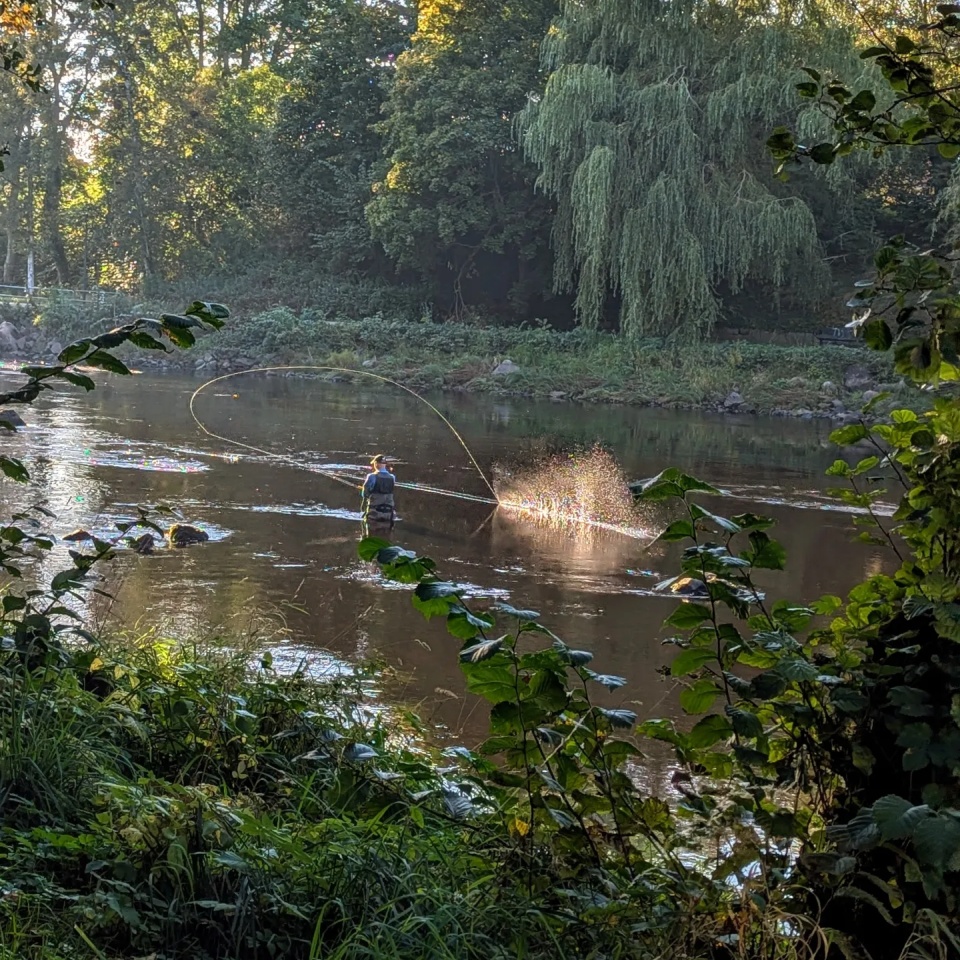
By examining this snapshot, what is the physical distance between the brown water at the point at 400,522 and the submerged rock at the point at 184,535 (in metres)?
0.28

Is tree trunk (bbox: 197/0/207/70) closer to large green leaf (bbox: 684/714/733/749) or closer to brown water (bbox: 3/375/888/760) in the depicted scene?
brown water (bbox: 3/375/888/760)

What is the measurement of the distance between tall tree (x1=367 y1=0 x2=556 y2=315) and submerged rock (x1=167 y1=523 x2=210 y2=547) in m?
25.7

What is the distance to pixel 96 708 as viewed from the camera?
381 cm

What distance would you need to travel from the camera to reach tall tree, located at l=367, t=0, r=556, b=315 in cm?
3553

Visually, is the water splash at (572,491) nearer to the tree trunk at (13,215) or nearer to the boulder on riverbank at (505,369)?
the boulder on riverbank at (505,369)

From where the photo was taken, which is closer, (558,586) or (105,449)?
(558,586)

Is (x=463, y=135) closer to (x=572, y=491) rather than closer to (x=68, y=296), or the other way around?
(x=68, y=296)

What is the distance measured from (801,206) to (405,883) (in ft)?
92.6

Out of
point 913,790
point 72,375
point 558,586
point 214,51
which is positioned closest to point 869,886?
point 913,790

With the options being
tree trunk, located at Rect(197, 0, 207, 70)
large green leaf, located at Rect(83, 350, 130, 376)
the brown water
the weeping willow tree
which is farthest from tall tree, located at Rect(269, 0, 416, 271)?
large green leaf, located at Rect(83, 350, 130, 376)

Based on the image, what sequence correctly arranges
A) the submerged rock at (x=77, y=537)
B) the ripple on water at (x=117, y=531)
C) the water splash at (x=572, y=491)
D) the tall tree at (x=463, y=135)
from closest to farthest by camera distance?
the submerged rock at (x=77, y=537) < the ripple on water at (x=117, y=531) < the water splash at (x=572, y=491) < the tall tree at (x=463, y=135)

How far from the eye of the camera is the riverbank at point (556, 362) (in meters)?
29.1

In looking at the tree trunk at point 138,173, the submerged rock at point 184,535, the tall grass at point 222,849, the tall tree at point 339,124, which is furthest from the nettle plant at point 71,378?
the tree trunk at point 138,173

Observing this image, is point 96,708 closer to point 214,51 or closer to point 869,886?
point 869,886
